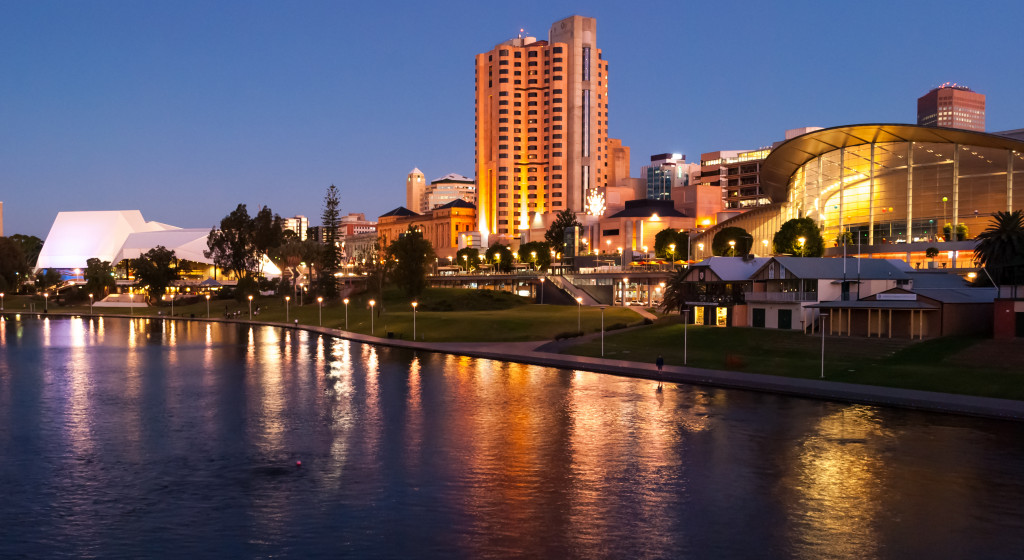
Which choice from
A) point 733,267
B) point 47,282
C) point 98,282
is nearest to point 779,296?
point 733,267

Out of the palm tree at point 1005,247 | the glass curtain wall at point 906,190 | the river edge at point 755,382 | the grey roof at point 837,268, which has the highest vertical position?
the glass curtain wall at point 906,190

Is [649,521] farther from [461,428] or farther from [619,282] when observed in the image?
[619,282]

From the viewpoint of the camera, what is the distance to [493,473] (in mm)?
29078

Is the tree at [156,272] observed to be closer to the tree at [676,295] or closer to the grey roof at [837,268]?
the tree at [676,295]

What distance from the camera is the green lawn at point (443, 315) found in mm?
81625

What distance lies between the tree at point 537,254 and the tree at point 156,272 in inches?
2992

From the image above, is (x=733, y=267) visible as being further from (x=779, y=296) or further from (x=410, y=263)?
(x=410, y=263)

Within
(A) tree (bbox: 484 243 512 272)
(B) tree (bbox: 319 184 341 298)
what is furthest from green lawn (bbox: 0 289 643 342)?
(A) tree (bbox: 484 243 512 272)

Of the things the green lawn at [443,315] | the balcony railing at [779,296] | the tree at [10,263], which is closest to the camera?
the balcony railing at [779,296]

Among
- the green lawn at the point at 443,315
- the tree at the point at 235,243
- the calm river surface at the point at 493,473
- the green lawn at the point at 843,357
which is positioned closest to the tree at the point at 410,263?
the green lawn at the point at 443,315

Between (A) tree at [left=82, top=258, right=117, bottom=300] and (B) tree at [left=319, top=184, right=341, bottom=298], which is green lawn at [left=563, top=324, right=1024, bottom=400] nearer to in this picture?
(B) tree at [left=319, top=184, right=341, bottom=298]

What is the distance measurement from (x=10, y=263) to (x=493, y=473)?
188 meters

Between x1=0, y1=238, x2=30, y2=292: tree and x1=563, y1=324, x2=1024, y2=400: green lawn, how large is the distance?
531 ft

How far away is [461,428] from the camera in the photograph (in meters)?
37.2
